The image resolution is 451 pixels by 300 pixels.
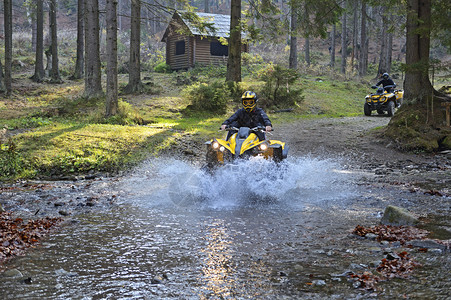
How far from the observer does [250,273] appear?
4.71m

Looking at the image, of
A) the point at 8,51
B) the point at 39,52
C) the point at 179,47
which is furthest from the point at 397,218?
the point at 179,47

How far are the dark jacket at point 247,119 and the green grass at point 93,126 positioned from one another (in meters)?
3.75

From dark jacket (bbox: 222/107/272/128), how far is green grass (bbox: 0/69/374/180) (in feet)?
12.3

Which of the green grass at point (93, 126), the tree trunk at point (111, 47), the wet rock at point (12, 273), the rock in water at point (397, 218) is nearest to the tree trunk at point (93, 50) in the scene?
the green grass at point (93, 126)

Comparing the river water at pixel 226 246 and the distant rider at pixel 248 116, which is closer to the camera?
the river water at pixel 226 246

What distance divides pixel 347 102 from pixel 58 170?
21.0 metres

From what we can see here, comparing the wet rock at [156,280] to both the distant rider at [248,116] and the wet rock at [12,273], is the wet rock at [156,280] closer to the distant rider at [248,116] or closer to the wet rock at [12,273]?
the wet rock at [12,273]

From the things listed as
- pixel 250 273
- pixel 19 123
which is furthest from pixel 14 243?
pixel 19 123

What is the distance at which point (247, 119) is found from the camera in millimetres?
10164

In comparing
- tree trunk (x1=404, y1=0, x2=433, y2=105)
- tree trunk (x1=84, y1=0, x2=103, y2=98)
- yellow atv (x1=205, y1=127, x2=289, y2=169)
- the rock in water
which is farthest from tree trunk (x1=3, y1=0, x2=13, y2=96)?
the rock in water

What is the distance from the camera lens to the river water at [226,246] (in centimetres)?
425

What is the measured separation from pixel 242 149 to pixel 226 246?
3.20 m

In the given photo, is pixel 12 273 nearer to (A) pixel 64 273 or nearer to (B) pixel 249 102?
(A) pixel 64 273

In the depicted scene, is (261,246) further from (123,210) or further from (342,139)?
(342,139)
